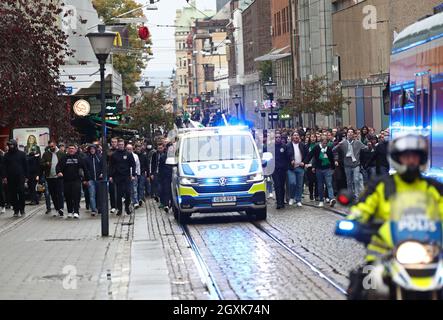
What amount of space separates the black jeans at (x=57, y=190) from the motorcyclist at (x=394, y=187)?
20.6 meters

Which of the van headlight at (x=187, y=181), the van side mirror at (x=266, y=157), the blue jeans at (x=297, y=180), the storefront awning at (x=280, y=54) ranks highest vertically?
the storefront awning at (x=280, y=54)

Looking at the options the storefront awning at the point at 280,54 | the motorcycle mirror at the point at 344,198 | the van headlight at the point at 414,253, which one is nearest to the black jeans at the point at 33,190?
the motorcycle mirror at the point at 344,198

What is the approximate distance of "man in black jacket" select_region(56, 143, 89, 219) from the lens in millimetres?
28109

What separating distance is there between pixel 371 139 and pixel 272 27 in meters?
76.5

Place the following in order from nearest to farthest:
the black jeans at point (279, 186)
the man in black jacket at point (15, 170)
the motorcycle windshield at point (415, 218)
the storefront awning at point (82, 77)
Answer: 1. the motorcycle windshield at point (415, 218)
2. the black jeans at point (279, 186)
3. the man in black jacket at point (15, 170)
4. the storefront awning at point (82, 77)

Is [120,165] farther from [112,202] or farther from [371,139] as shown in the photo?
[371,139]

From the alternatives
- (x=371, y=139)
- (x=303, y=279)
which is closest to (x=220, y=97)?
(x=371, y=139)

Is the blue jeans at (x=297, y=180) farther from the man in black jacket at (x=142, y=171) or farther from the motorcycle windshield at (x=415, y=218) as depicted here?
the motorcycle windshield at (x=415, y=218)

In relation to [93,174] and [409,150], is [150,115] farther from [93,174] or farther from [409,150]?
[409,150]

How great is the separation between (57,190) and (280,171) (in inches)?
221

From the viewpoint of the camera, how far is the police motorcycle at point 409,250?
26.9 ft

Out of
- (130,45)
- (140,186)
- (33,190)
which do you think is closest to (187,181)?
(140,186)

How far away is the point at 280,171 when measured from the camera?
95.6 feet
